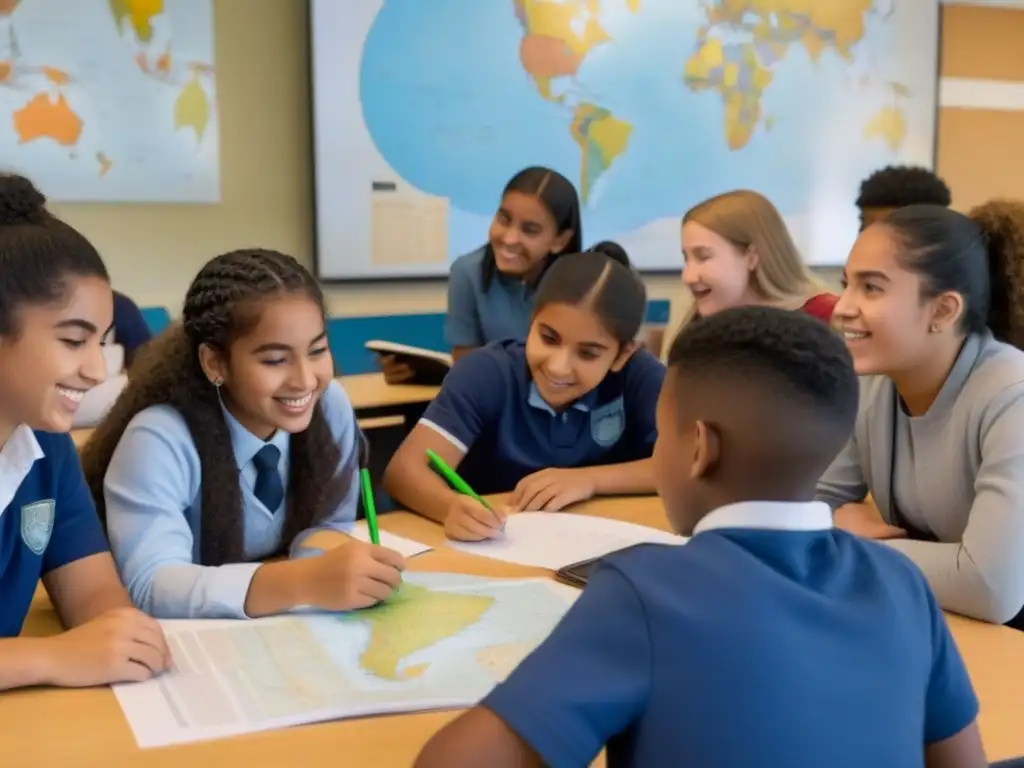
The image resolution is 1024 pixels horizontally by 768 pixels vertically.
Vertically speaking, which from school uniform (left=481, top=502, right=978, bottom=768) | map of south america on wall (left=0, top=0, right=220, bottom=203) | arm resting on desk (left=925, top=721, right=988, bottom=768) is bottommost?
arm resting on desk (left=925, top=721, right=988, bottom=768)

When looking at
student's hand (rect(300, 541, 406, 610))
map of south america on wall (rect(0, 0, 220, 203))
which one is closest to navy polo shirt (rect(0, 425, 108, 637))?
student's hand (rect(300, 541, 406, 610))

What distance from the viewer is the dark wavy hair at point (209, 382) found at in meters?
1.45

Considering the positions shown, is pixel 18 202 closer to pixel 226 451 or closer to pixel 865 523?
pixel 226 451

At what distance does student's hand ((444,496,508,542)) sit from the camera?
1570 mm

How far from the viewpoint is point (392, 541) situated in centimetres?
157

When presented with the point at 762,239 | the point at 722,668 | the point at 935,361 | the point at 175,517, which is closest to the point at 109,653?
the point at 175,517

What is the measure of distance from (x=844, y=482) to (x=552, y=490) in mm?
463

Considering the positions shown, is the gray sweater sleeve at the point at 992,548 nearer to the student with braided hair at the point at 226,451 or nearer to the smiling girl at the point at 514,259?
the student with braided hair at the point at 226,451

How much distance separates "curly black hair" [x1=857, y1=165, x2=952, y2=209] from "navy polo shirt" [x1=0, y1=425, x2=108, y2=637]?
2.49 meters

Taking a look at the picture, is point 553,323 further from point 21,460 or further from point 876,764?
point 876,764

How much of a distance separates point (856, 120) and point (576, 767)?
4.46 m

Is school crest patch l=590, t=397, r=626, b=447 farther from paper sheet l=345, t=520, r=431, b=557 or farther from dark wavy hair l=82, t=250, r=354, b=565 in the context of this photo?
dark wavy hair l=82, t=250, r=354, b=565

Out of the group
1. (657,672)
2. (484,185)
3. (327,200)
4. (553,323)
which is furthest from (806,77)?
(657,672)

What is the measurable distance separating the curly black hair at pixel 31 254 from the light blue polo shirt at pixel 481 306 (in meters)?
1.81
